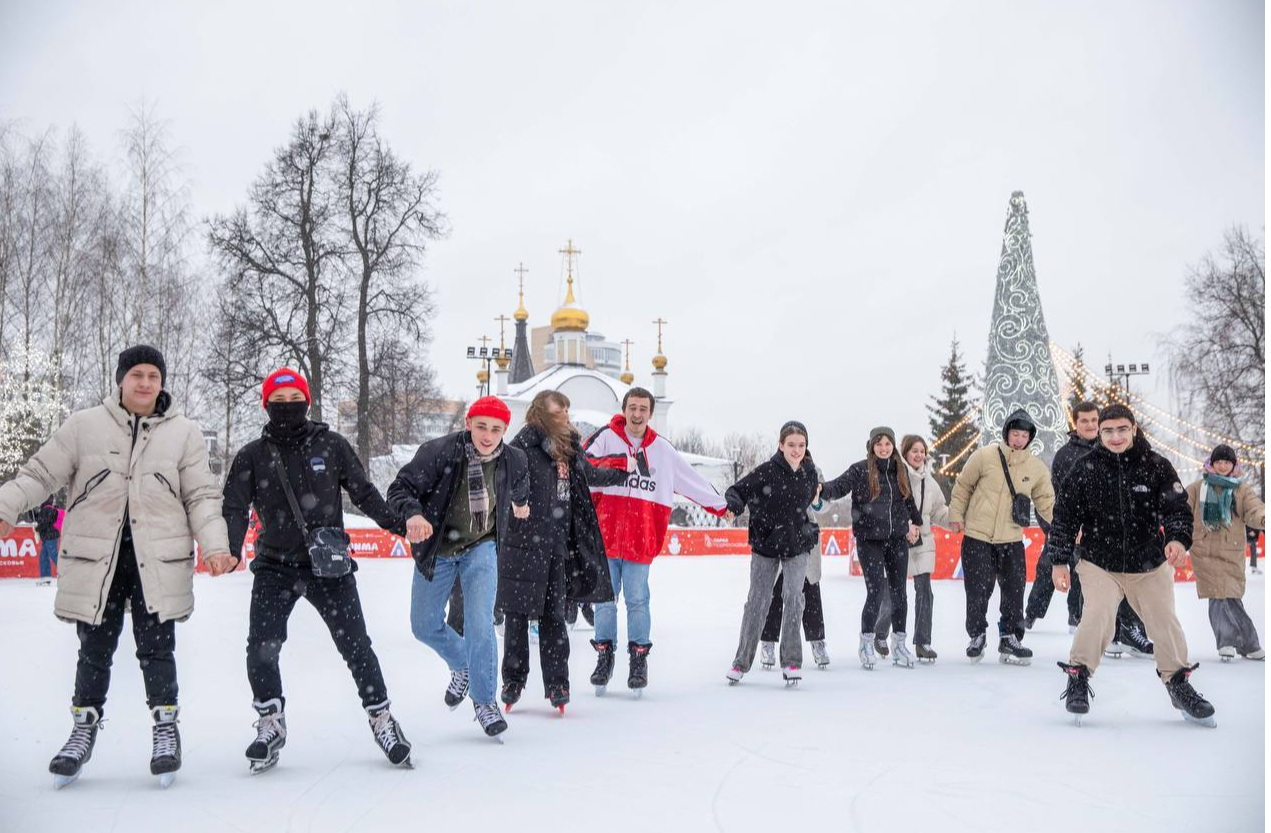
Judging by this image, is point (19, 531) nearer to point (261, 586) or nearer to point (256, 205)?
point (256, 205)

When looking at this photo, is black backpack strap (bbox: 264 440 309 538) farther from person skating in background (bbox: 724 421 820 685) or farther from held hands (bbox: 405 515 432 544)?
person skating in background (bbox: 724 421 820 685)

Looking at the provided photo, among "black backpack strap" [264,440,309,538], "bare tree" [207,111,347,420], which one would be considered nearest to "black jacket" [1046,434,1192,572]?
"black backpack strap" [264,440,309,538]

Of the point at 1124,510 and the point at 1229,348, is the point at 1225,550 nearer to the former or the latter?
the point at 1124,510

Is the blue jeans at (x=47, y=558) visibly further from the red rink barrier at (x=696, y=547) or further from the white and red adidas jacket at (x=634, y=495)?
the white and red adidas jacket at (x=634, y=495)

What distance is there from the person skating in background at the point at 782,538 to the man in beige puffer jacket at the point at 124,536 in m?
3.40

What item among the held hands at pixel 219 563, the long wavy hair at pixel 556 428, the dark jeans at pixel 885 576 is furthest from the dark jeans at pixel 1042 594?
the held hands at pixel 219 563

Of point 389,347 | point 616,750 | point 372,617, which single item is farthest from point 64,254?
point 616,750

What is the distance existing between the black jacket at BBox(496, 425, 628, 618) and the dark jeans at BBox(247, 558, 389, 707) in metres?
1.18

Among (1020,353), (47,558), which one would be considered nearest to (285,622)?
(47,558)

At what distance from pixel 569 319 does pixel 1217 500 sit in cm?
4421

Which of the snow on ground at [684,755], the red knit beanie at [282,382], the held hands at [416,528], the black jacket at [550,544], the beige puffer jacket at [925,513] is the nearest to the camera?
the snow on ground at [684,755]

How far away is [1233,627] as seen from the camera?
25.8 ft

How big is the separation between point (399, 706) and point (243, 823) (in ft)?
7.19

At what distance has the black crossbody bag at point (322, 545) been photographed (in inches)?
173
